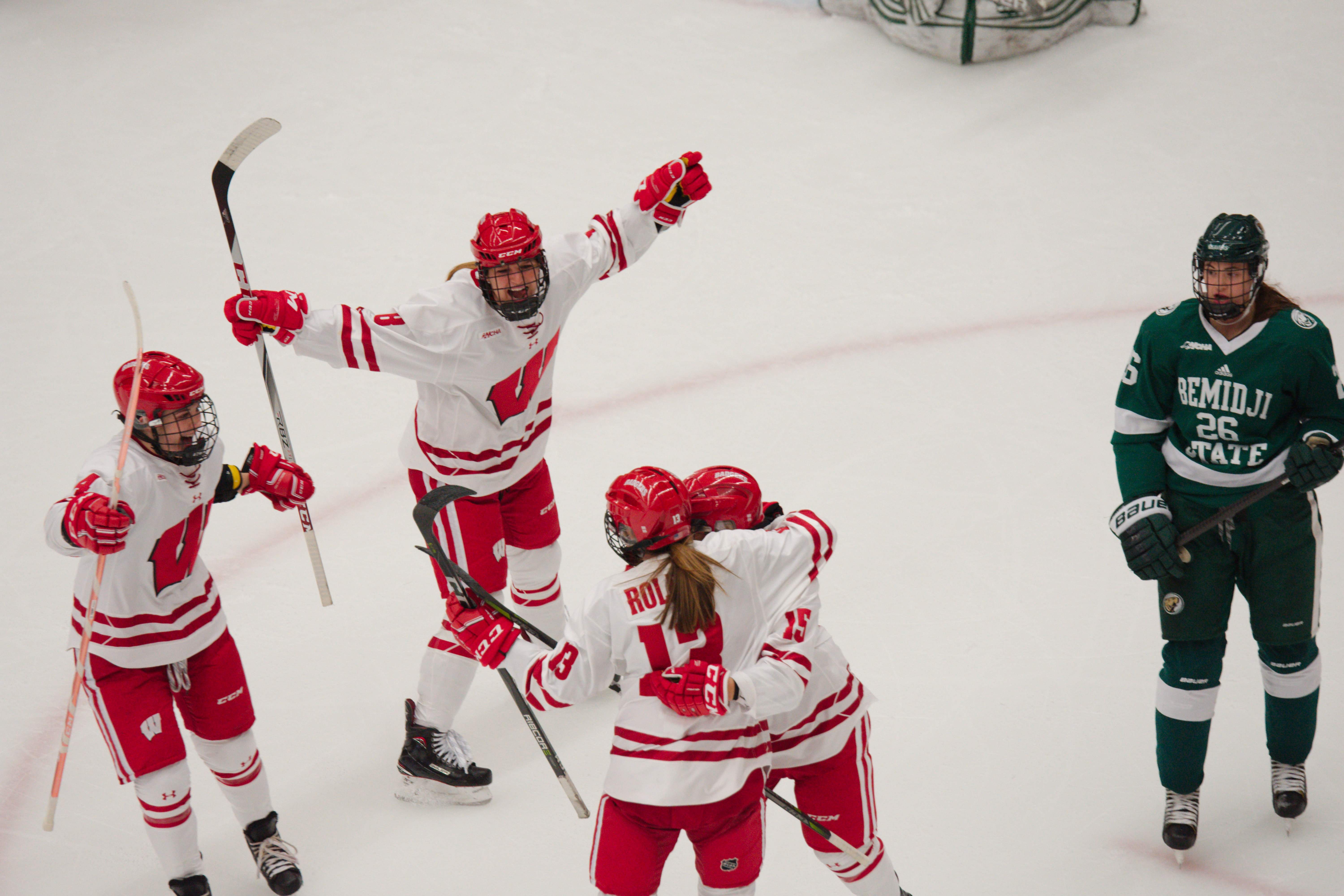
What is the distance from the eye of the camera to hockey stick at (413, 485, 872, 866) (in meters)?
2.43

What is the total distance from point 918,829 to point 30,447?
346cm

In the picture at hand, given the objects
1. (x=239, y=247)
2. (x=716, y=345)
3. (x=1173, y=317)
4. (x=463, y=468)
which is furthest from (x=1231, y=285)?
(x=716, y=345)

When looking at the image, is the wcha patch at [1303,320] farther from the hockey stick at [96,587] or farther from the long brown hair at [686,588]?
the hockey stick at [96,587]

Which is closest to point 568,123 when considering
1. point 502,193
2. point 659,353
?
point 502,193

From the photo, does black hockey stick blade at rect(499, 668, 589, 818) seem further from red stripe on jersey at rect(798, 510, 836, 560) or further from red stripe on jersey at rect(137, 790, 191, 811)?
red stripe on jersey at rect(137, 790, 191, 811)

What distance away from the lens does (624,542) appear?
2.21 meters

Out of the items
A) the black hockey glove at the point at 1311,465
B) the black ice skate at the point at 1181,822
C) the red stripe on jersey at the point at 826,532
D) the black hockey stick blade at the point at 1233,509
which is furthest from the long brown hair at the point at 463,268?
the black ice skate at the point at 1181,822

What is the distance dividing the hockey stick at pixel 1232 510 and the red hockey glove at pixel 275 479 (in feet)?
6.31

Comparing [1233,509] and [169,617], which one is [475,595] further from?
[1233,509]

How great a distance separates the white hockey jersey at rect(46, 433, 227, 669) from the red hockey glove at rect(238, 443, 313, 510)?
12 cm

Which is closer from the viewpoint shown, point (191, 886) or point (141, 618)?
point (141, 618)

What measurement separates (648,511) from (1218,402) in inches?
50.1

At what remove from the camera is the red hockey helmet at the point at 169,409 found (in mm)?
2629

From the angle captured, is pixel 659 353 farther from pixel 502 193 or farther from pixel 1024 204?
pixel 1024 204
